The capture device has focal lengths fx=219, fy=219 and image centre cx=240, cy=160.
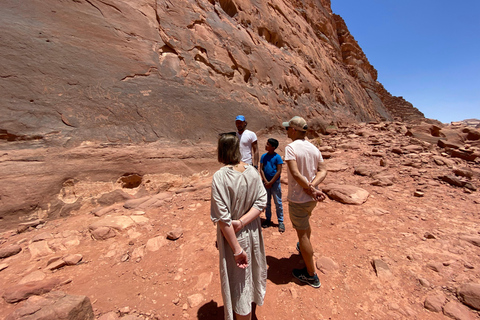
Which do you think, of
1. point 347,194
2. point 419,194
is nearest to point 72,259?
point 347,194

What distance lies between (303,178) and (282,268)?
1.22 meters

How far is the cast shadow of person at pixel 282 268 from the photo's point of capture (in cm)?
239

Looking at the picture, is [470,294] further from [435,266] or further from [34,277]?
[34,277]

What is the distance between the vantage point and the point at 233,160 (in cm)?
152

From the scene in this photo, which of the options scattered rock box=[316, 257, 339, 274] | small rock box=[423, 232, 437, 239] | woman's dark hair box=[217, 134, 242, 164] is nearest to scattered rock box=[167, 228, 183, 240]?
scattered rock box=[316, 257, 339, 274]

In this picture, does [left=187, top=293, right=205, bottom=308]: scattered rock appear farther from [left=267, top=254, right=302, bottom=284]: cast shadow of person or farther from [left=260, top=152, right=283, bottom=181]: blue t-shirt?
[left=260, top=152, right=283, bottom=181]: blue t-shirt

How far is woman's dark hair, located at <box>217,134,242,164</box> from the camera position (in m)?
1.51

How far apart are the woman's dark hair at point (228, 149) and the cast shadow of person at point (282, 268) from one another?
5.28 feet

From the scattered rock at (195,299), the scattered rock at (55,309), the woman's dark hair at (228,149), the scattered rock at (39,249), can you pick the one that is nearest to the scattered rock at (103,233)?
the scattered rock at (39,249)

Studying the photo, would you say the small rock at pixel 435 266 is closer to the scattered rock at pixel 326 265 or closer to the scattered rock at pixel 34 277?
the scattered rock at pixel 326 265

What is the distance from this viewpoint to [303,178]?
2025mm

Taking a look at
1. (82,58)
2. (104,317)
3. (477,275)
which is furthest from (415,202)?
(82,58)

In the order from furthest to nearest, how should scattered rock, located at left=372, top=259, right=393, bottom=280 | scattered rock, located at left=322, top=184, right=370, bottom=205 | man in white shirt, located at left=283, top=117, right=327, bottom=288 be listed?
scattered rock, located at left=322, top=184, right=370, bottom=205 → scattered rock, located at left=372, top=259, right=393, bottom=280 → man in white shirt, located at left=283, top=117, right=327, bottom=288

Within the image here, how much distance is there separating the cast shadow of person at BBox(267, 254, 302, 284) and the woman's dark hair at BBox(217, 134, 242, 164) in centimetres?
161
